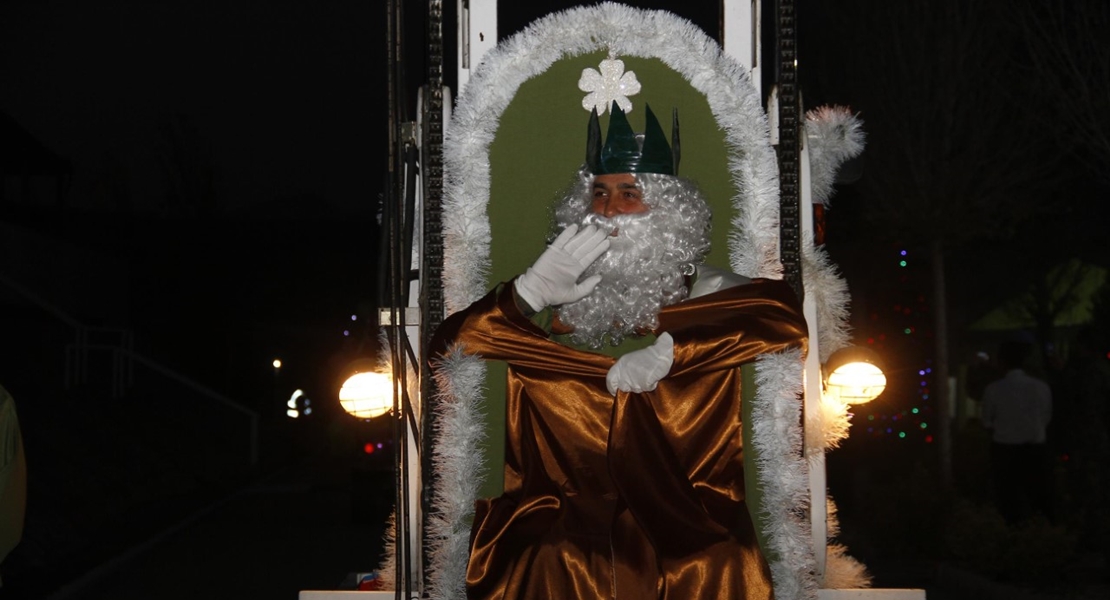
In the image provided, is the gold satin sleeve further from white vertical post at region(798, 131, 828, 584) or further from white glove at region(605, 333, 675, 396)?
white vertical post at region(798, 131, 828, 584)

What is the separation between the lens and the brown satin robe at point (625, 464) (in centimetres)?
333

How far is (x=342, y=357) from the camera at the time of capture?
30.3 feet

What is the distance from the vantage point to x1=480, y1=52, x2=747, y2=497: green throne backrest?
13.3 ft

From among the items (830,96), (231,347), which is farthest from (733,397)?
(231,347)

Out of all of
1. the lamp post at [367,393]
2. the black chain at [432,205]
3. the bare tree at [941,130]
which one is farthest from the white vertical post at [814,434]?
the bare tree at [941,130]

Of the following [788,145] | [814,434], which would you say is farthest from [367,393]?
[788,145]

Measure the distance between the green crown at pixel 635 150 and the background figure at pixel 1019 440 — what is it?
6412 mm

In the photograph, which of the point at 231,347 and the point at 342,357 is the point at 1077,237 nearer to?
the point at 342,357

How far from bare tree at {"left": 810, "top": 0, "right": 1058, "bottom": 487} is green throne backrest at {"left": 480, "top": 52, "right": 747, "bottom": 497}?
6477 millimetres

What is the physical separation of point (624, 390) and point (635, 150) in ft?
2.84

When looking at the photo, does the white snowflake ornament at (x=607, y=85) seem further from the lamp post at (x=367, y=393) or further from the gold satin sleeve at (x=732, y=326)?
the lamp post at (x=367, y=393)

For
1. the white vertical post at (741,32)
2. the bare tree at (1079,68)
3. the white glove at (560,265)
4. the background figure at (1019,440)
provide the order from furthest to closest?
the background figure at (1019,440) → the bare tree at (1079,68) → the white vertical post at (741,32) → the white glove at (560,265)

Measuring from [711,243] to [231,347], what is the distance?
25.1 metres

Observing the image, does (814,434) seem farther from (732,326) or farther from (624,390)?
(624,390)
